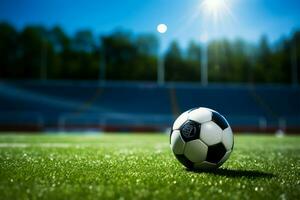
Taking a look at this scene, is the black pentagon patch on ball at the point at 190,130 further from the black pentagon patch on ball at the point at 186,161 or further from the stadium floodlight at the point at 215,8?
the stadium floodlight at the point at 215,8

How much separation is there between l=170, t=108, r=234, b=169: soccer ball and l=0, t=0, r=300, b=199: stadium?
0.02 m

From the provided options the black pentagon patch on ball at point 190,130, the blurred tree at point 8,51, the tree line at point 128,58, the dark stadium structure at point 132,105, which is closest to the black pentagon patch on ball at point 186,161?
the black pentagon patch on ball at point 190,130

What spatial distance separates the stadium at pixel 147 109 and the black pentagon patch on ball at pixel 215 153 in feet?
0.05

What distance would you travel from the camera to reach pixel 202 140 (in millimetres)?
4863

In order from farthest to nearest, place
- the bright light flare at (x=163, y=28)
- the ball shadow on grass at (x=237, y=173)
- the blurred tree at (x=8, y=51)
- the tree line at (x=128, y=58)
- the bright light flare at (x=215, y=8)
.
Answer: the tree line at (x=128, y=58)
the blurred tree at (x=8, y=51)
the bright light flare at (x=163, y=28)
the bright light flare at (x=215, y=8)
the ball shadow on grass at (x=237, y=173)

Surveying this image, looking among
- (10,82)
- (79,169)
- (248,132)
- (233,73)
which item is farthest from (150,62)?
(79,169)

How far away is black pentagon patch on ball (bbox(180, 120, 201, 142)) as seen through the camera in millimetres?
4914

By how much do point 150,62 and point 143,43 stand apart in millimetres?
4296

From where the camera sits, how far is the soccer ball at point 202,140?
4859 millimetres

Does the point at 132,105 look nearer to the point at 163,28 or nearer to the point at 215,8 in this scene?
the point at 163,28

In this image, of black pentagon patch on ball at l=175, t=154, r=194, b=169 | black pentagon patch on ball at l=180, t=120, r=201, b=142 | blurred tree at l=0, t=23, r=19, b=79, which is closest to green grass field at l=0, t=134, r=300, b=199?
black pentagon patch on ball at l=175, t=154, r=194, b=169

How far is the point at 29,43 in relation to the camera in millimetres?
46656

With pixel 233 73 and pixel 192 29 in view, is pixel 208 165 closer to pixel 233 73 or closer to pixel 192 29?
pixel 192 29

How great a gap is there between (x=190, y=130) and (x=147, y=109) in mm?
28276
